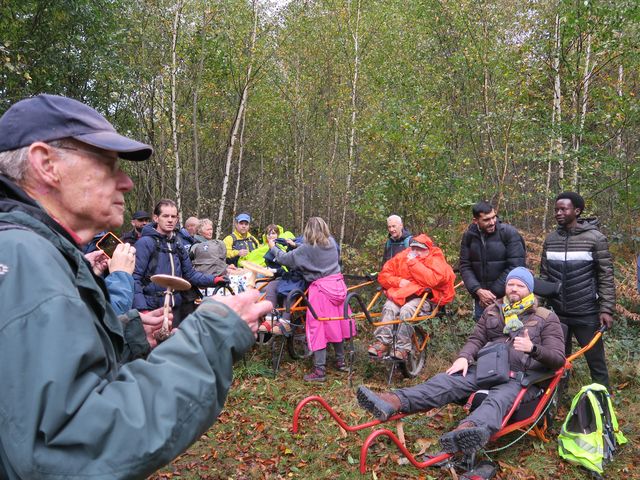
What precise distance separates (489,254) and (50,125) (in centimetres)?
518

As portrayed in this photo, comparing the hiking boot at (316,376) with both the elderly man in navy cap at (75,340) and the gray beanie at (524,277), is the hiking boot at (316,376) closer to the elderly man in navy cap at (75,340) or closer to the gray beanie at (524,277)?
the gray beanie at (524,277)

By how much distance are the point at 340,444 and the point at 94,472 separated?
388cm

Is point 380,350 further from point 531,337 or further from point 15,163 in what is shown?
point 15,163

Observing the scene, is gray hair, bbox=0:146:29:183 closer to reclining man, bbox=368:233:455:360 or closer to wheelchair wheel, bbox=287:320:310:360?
reclining man, bbox=368:233:455:360

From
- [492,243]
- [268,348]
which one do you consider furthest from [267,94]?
[492,243]

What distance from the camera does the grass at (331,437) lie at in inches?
156

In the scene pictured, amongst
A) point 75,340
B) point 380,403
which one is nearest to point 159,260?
point 380,403

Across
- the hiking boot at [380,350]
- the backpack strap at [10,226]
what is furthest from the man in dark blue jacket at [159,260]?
the backpack strap at [10,226]

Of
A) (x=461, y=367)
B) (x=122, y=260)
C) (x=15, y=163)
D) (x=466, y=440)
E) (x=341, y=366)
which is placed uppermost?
(x=15, y=163)

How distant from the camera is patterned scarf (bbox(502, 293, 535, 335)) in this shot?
4.21m

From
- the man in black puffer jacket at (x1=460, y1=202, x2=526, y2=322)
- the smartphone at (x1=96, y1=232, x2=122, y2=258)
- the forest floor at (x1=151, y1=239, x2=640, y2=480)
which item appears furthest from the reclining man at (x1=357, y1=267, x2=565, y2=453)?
the smartphone at (x1=96, y1=232, x2=122, y2=258)

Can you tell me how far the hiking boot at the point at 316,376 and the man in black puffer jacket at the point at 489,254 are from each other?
83.6 inches

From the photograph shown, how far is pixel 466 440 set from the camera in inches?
133

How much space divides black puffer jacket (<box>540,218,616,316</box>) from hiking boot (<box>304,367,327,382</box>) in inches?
112
